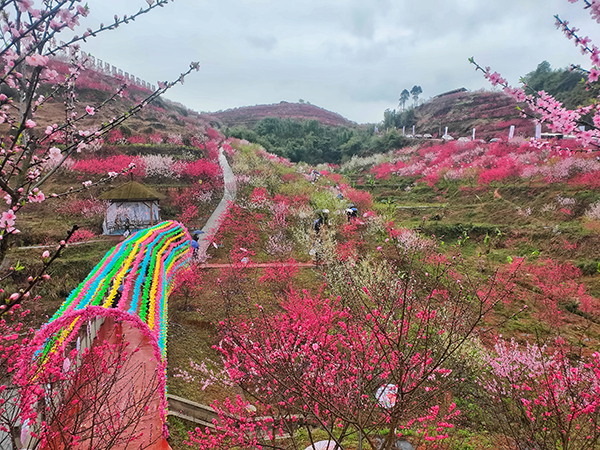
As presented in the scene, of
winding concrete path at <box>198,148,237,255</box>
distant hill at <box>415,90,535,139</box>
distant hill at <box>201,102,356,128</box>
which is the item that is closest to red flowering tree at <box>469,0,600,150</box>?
winding concrete path at <box>198,148,237,255</box>

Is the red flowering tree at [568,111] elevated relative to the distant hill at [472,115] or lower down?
lower down

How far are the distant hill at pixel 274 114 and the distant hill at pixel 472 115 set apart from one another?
18.0 meters

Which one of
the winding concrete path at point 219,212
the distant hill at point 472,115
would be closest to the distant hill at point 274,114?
the distant hill at point 472,115

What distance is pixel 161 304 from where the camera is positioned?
22.8ft

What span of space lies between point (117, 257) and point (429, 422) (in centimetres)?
681

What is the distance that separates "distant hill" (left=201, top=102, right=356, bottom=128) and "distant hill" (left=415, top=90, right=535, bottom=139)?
18.0m

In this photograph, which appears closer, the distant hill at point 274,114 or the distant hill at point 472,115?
the distant hill at point 472,115

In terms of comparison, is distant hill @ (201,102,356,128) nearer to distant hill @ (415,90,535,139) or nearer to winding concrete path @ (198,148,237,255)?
distant hill @ (415,90,535,139)

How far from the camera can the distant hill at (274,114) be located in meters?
60.7

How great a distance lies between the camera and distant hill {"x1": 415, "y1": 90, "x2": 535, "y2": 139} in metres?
36.2

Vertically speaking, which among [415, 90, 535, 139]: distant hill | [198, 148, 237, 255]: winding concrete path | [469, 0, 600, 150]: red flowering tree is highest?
[415, 90, 535, 139]: distant hill

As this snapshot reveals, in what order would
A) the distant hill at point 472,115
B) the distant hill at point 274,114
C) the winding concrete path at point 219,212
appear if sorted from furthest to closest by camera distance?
the distant hill at point 274,114
the distant hill at point 472,115
the winding concrete path at point 219,212

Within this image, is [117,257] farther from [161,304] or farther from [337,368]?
[337,368]

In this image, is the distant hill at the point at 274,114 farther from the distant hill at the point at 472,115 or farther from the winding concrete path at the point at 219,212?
the winding concrete path at the point at 219,212
